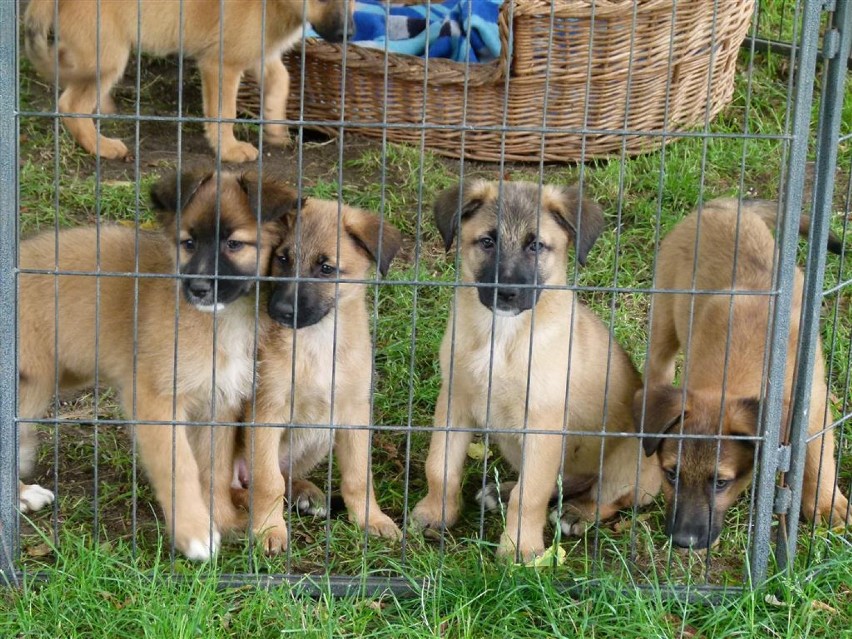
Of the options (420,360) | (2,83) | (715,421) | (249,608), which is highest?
(2,83)

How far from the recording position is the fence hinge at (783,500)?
400cm

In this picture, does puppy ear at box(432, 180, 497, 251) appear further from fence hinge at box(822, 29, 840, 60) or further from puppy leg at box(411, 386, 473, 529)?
fence hinge at box(822, 29, 840, 60)

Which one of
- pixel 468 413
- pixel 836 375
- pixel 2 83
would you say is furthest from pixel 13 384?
pixel 836 375

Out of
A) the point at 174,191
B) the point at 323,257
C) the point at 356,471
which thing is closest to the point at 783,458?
the point at 356,471

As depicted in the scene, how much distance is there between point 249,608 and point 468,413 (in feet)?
3.88

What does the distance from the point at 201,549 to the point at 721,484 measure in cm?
172

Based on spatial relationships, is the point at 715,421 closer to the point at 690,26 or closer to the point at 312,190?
the point at 312,190

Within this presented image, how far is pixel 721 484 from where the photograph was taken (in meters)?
4.18

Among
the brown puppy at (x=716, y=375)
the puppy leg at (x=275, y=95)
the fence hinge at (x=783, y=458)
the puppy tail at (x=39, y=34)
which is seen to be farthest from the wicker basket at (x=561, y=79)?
the fence hinge at (x=783, y=458)

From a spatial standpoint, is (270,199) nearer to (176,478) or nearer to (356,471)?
(176,478)

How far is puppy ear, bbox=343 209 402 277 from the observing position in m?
4.32

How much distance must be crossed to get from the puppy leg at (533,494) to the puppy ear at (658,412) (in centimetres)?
34

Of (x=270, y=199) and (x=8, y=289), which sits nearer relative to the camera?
(x=8, y=289)

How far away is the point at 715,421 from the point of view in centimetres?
413
